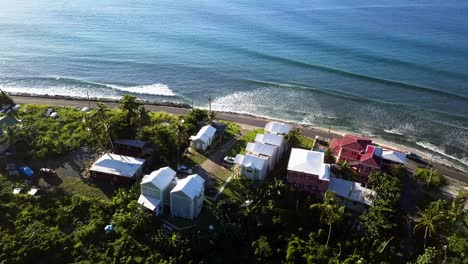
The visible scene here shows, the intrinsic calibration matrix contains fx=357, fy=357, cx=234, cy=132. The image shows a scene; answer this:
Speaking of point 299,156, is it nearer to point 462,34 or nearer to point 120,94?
point 120,94

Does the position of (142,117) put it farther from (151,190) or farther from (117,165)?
(151,190)

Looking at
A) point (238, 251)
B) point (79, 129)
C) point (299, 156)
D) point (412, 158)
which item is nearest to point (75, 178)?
point (79, 129)

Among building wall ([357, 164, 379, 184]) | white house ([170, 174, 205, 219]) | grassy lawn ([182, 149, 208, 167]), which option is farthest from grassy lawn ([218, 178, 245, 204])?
building wall ([357, 164, 379, 184])

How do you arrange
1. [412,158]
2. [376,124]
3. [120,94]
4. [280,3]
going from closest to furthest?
1. [412,158]
2. [376,124]
3. [120,94]
4. [280,3]

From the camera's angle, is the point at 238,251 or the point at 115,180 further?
the point at 115,180

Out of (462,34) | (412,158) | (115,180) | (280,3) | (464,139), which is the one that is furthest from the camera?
(280,3)

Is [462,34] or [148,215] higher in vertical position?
[462,34]

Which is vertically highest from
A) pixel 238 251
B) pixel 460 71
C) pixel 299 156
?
pixel 460 71

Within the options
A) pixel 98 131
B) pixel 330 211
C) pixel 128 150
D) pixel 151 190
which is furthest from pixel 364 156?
pixel 98 131
